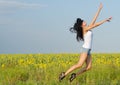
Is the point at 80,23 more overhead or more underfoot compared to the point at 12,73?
more overhead

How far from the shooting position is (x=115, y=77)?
15.8 meters

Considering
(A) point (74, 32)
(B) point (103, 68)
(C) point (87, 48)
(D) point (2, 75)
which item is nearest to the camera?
(C) point (87, 48)

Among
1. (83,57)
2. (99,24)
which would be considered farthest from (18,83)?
(99,24)

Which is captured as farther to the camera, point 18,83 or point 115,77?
point 115,77

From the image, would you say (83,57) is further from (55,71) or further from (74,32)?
(55,71)

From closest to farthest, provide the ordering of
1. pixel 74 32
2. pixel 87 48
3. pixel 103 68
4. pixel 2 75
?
pixel 87 48, pixel 74 32, pixel 2 75, pixel 103 68

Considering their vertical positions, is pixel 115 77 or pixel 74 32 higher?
pixel 74 32

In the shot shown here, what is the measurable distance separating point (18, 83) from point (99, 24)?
2952 mm

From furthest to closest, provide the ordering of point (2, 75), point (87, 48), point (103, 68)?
point (103, 68), point (2, 75), point (87, 48)

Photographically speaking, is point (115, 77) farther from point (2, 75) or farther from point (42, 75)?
point (2, 75)

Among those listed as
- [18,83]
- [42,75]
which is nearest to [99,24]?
[18,83]

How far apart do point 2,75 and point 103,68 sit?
3918 millimetres

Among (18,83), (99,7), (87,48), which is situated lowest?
(18,83)

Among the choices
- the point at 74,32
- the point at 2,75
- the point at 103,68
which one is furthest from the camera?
the point at 103,68
